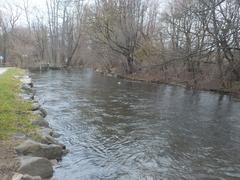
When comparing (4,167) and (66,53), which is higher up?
(66,53)

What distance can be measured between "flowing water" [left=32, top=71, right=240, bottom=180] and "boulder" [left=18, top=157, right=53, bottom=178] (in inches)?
10.9

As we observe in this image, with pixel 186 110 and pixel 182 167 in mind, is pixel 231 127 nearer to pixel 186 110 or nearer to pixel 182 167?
pixel 186 110

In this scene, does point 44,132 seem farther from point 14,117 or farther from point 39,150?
point 39,150

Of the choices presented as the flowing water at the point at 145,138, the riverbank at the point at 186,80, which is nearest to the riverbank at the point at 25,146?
the flowing water at the point at 145,138

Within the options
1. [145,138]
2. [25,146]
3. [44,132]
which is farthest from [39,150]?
[145,138]

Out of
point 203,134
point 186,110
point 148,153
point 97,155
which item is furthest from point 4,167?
point 186,110

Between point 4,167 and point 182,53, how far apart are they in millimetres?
19351

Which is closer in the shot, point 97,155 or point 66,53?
point 97,155

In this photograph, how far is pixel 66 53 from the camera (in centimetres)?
5606

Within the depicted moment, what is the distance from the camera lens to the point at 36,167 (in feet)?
20.4

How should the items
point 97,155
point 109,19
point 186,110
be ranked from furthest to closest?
point 109,19 → point 186,110 → point 97,155

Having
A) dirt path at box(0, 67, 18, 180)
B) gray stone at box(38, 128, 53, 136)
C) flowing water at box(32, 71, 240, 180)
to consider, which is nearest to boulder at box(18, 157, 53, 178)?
dirt path at box(0, 67, 18, 180)

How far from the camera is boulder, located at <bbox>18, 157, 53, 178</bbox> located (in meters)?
6.00

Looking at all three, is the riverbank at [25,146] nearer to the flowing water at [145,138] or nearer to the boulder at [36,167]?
the boulder at [36,167]
